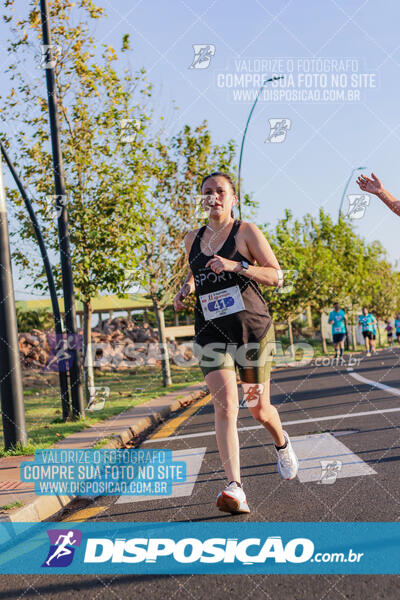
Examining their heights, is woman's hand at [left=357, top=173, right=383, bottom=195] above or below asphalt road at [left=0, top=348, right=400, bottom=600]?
above

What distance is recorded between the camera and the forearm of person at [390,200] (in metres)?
4.08

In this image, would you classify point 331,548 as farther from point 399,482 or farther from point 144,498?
point 144,498

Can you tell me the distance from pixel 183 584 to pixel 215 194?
2.32 m

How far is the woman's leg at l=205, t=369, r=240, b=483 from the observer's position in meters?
4.03

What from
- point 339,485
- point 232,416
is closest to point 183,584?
point 232,416

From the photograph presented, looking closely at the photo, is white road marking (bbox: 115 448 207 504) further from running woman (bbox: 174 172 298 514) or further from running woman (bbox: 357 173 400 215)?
running woman (bbox: 357 173 400 215)

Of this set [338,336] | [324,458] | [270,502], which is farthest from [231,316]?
[338,336]

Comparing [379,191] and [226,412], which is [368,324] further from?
[226,412]

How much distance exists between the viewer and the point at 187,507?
4.32 m

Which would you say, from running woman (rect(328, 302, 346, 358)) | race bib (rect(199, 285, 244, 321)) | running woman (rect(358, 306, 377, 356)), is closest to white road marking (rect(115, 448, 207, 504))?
race bib (rect(199, 285, 244, 321))

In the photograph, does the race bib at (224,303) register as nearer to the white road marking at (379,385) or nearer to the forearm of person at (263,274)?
the forearm of person at (263,274)

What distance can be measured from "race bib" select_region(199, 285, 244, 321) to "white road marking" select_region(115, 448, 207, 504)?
4.59 ft

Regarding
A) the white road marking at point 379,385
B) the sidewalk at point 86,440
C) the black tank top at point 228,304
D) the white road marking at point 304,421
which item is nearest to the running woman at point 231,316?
the black tank top at point 228,304

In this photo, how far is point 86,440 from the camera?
286 inches
